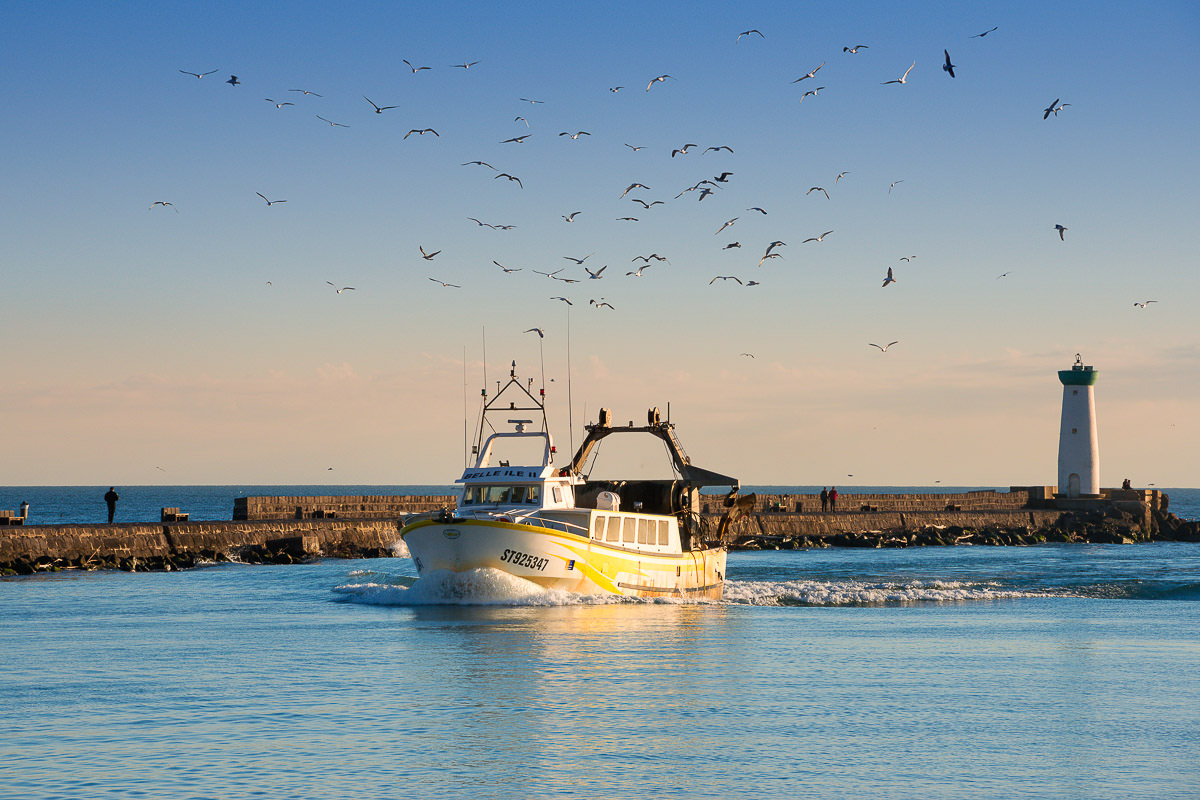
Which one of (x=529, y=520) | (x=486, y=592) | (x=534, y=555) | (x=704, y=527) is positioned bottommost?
(x=486, y=592)

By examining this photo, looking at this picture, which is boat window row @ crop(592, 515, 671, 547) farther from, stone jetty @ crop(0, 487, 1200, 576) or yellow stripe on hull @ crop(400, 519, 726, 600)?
stone jetty @ crop(0, 487, 1200, 576)

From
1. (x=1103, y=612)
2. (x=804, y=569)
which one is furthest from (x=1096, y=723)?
(x=804, y=569)

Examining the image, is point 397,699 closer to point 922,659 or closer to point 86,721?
point 86,721

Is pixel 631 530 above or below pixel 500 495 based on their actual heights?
below

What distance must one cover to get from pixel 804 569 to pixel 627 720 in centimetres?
3557

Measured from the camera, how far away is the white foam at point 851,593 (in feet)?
115

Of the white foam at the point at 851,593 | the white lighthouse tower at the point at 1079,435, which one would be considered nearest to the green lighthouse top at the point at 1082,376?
the white lighthouse tower at the point at 1079,435

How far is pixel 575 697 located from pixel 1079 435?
71748mm

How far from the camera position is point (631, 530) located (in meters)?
31.4

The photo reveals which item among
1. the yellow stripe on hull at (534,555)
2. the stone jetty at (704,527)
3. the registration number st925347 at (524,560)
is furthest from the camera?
the stone jetty at (704,527)

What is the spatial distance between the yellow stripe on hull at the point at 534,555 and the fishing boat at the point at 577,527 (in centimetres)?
2

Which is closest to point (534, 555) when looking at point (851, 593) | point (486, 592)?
point (486, 592)

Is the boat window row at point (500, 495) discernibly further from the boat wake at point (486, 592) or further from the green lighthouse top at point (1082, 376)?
the green lighthouse top at point (1082, 376)

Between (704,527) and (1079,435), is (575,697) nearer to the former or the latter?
(704,527)
